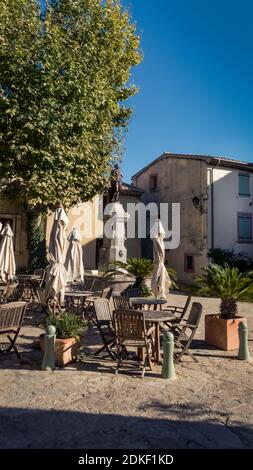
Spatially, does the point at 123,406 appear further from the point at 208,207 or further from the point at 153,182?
the point at 153,182

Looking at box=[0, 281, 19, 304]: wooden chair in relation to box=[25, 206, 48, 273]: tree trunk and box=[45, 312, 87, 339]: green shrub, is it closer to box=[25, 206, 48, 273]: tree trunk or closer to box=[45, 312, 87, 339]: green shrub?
box=[45, 312, 87, 339]: green shrub

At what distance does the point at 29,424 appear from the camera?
3824 mm

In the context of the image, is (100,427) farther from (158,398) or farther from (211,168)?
(211,168)

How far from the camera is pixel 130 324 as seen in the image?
18.5ft

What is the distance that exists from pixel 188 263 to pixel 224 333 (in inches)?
566

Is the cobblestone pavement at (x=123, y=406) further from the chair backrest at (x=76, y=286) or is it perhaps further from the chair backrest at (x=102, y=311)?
the chair backrest at (x=76, y=286)

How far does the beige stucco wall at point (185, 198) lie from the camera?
20.5 meters

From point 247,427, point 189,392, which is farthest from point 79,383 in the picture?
point 247,427

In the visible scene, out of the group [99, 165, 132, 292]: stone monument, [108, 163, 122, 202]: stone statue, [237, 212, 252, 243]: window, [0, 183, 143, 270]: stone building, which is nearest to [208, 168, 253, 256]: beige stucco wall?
[237, 212, 252, 243]: window

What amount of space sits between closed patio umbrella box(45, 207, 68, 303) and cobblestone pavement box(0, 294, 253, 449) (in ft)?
5.35

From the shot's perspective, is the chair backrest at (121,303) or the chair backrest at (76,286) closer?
the chair backrest at (121,303)

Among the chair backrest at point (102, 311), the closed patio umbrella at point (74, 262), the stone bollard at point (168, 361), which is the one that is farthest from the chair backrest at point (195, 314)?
the closed patio umbrella at point (74, 262)

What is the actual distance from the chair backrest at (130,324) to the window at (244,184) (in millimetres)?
17573

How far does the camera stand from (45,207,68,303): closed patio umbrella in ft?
25.2
